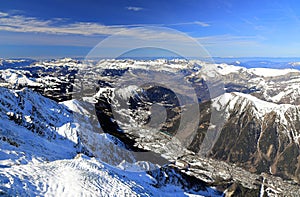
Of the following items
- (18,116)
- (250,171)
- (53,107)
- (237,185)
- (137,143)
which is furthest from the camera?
(250,171)

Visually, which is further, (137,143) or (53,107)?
(137,143)

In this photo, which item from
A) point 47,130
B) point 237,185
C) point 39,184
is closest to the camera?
point 39,184

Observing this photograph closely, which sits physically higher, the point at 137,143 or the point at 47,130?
the point at 47,130

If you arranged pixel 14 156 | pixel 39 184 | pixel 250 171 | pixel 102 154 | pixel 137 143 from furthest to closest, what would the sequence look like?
pixel 250 171
pixel 137 143
pixel 102 154
pixel 14 156
pixel 39 184

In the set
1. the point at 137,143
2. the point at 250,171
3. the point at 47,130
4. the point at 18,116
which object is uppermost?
the point at 18,116

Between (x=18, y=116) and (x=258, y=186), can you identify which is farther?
(x=258, y=186)

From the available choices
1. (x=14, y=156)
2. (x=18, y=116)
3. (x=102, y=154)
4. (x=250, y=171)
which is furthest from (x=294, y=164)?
(x=14, y=156)

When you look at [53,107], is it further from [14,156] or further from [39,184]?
[39,184]

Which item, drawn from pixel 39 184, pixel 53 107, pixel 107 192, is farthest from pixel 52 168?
pixel 53 107

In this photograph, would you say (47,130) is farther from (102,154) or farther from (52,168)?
(52,168)
